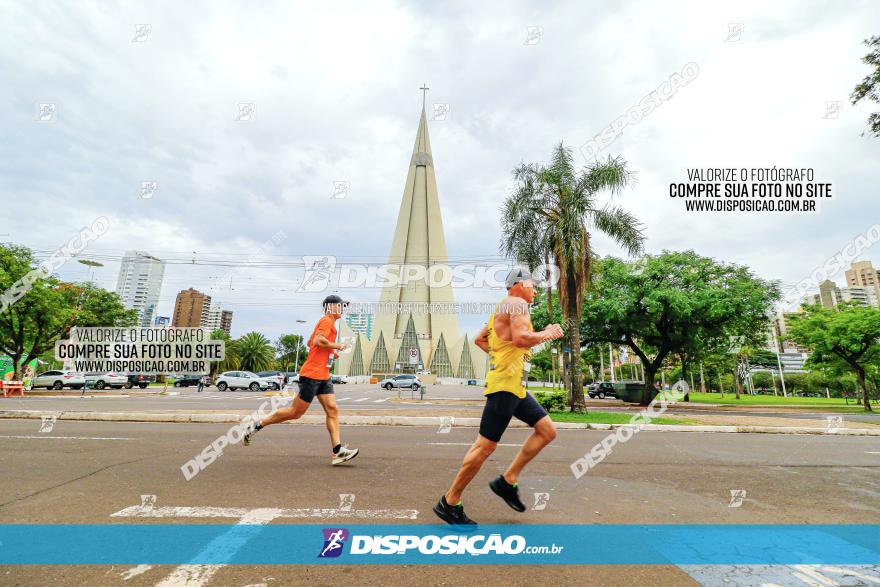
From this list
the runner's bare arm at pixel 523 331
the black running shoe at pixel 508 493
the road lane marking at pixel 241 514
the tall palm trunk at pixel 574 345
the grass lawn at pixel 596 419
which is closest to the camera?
the road lane marking at pixel 241 514

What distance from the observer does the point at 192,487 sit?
398 centimetres

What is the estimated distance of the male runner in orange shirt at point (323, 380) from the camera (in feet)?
16.9

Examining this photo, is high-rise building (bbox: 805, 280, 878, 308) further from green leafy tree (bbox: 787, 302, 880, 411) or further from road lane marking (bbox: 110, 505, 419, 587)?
road lane marking (bbox: 110, 505, 419, 587)

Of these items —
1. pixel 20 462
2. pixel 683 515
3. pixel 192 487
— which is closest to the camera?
pixel 683 515

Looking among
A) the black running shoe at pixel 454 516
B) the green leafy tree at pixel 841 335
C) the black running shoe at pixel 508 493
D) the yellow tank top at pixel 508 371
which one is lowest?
the black running shoe at pixel 454 516

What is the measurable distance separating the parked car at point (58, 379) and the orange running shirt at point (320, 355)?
38.3 meters

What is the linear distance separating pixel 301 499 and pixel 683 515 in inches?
132

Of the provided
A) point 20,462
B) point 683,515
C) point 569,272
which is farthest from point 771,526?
point 569,272

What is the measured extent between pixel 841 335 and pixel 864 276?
93377mm

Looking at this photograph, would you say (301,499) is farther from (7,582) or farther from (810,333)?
(810,333)

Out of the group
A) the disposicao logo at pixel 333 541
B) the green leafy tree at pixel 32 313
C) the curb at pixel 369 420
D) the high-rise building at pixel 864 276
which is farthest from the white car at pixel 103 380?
the high-rise building at pixel 864 276

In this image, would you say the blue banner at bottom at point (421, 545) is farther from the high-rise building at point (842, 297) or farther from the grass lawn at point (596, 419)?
the high-rise building at point (842, 297)

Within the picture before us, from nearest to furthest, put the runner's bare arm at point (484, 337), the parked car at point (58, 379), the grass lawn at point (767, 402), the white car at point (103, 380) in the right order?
the runner's bare arm at point (484, 337)
the grass lawn at point (767, 402)
the parked car at point (58, 379)
the white car at point (103, 380)

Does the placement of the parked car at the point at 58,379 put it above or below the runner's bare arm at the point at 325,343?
below
